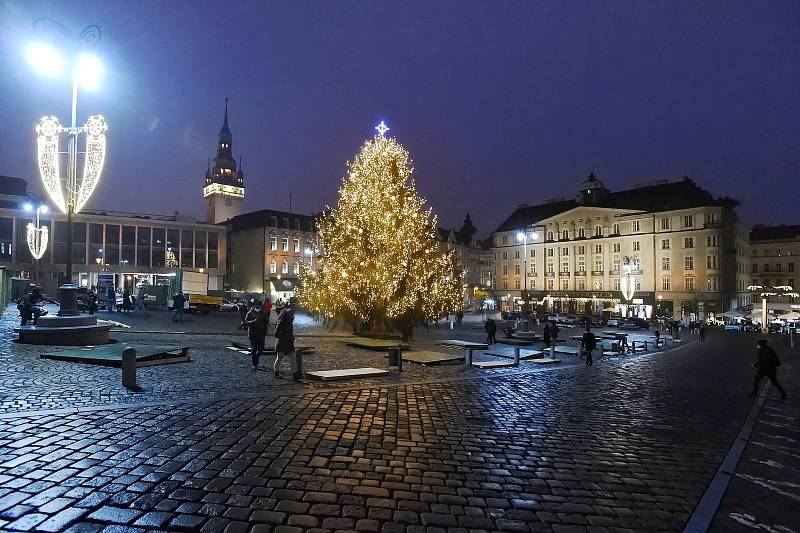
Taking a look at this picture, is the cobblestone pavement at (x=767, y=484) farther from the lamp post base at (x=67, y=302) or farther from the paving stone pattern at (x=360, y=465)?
the lamp post base at (x=67, y=302)

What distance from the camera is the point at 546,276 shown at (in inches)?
3282

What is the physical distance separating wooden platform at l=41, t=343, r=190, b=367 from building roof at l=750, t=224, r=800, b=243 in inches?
3910

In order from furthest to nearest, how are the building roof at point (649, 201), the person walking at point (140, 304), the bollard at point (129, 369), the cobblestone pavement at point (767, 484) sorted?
the building roof at point (649, 201)
the person walking at point (140, 304)
the bollard at point (129, 369)
the cobblestone pavement at point (767, 484)

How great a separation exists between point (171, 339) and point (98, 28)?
41.2ft

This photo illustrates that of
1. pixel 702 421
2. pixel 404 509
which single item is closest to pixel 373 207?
pixel 702 421

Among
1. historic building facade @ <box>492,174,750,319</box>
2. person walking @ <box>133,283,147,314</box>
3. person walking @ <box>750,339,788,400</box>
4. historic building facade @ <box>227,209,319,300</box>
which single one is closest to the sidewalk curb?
person walking @ <box>750,339,788,400</box>

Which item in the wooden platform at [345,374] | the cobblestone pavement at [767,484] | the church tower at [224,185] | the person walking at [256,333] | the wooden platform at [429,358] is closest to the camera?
the cobblestone pavement at [767,484]

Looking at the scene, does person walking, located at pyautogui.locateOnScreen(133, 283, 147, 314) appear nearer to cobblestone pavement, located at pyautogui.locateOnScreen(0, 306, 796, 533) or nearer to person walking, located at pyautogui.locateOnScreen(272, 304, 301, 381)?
cobblestone pavement, located at pyautogui.locateOnScreen(0, 306, 796, 533)

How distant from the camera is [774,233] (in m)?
86.8

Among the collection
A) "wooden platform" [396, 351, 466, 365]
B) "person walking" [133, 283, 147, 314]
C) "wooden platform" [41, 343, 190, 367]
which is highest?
"person walking" [133, 283, 147, 314]

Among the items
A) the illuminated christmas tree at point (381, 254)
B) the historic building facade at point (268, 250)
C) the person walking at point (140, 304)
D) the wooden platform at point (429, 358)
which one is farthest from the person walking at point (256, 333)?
the historic building facade at point (268, 250)

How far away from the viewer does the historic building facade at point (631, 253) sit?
65.5 m

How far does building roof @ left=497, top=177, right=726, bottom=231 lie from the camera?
228 feet

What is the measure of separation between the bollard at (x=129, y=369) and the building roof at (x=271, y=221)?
66.4 m
